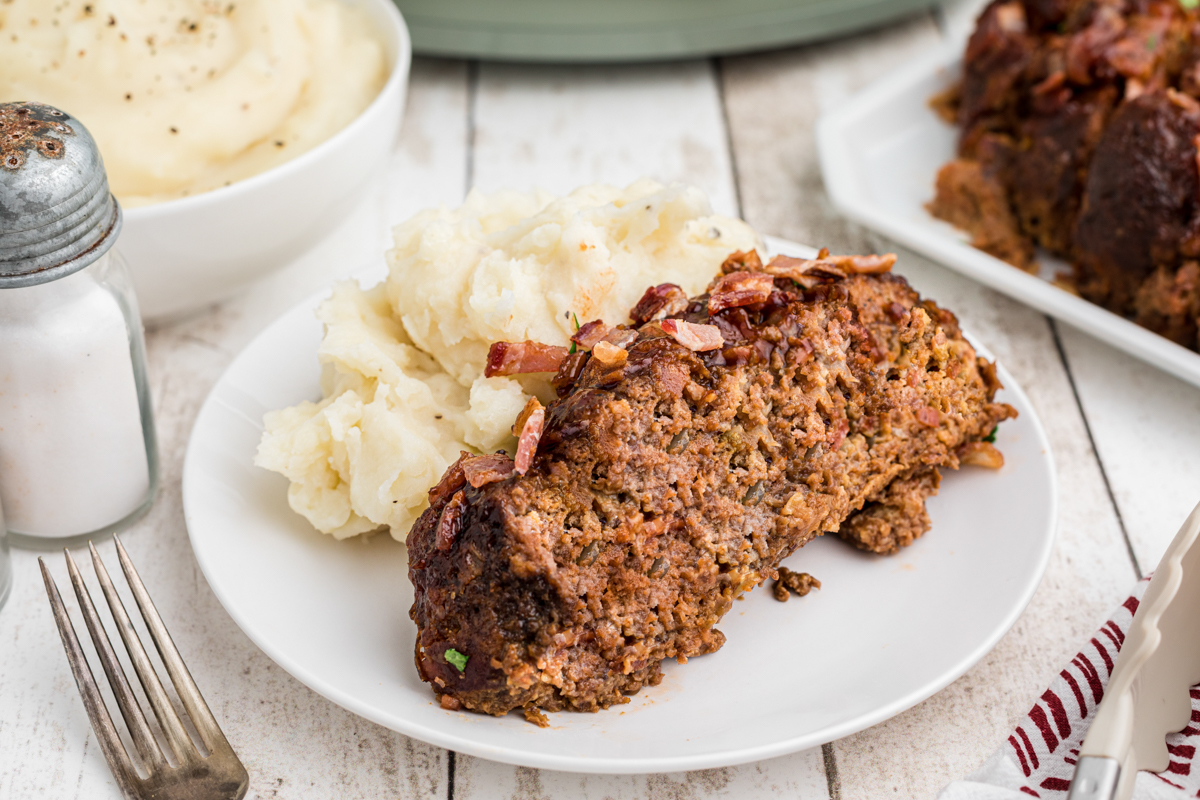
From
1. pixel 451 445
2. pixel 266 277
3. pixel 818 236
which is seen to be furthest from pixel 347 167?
pixel 818 236

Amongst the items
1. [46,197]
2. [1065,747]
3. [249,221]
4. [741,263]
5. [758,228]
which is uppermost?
[46,197]

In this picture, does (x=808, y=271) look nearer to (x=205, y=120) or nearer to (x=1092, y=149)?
(x=1092, y=149)

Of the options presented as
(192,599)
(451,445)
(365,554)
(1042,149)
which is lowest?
(192,599)

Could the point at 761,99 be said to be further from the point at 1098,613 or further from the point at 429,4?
the point at 1098,613

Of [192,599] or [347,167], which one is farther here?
[347,167]

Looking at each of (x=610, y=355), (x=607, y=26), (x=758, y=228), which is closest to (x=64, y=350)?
(x=610, y=355)

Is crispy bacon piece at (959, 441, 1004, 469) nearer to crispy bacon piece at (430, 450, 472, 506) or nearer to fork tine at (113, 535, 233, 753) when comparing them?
crispy bacon piece at (430, 450, 472, 506)

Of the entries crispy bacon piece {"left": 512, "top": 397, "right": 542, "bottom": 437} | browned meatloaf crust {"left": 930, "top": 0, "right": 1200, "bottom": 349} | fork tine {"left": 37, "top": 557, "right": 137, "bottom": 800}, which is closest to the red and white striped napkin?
crispy bacon piece {"left": 512, "top": 397, "right": 542, "bottom": 437}
